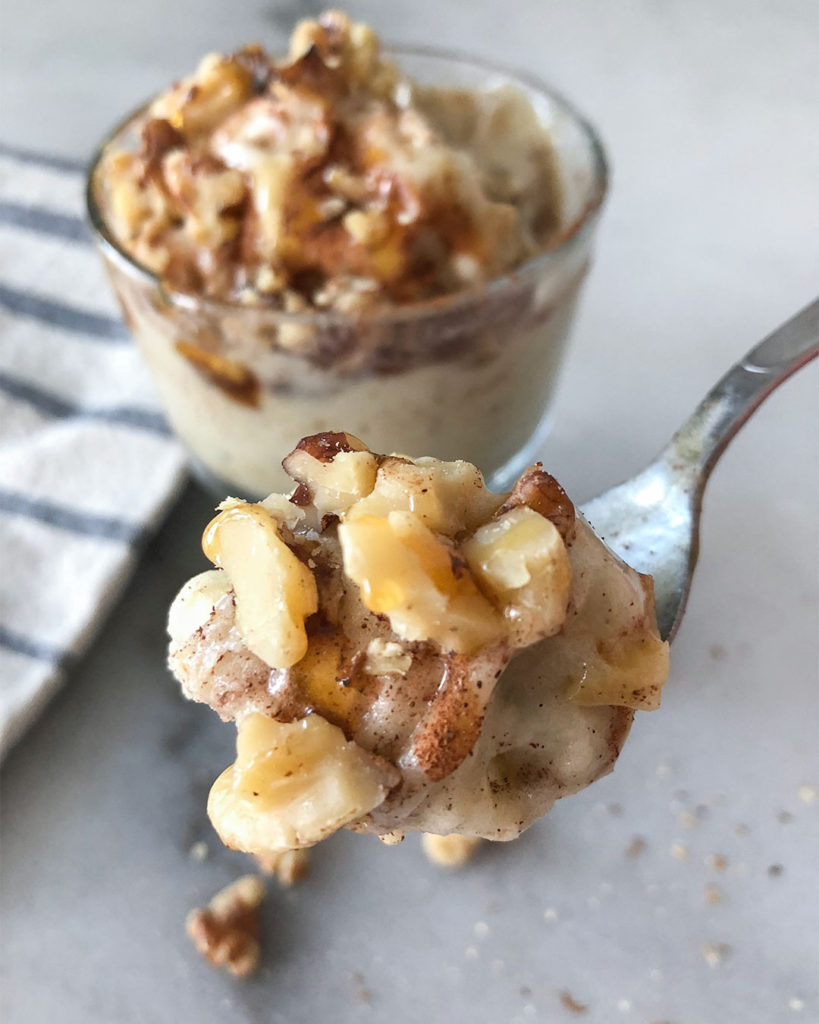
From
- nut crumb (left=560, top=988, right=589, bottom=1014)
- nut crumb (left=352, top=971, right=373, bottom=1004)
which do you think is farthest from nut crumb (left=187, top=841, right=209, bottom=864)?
nut crumb (left=560, top=988, right=589, bottom=1014)

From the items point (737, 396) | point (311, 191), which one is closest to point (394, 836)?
point (737, 396)

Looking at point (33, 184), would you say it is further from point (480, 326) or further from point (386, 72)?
point (480, 326)

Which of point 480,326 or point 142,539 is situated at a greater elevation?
point 480,326

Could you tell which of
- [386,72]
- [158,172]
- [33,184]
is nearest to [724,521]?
[386,72]

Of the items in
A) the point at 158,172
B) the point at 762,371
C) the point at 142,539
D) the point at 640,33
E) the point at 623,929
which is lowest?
the point at 623,929

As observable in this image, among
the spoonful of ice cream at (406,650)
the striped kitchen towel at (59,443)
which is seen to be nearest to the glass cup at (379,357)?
the striped kitchen towel at (59,443)

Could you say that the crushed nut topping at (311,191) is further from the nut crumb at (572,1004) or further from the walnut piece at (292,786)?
the nut crumb at (572,1004)
